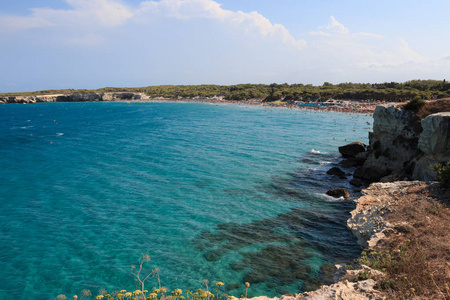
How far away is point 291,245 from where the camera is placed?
17.6m

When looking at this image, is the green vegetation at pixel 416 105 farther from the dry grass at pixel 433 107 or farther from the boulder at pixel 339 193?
the boulder at pixel 339 193

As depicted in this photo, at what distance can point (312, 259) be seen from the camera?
16.0 metres

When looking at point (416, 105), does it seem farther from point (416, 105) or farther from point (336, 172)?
point (336, 172)

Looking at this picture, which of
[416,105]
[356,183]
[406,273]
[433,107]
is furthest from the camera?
[416,105]

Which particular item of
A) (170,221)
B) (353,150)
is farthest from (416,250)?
(353,150)

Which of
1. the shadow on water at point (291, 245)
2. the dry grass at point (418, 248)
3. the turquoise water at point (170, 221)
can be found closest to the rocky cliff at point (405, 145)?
the dry grass at point (418, 248)

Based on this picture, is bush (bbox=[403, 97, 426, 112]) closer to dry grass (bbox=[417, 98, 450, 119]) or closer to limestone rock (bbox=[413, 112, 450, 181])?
dry grass (bbox=[417, 98, 450, 119])

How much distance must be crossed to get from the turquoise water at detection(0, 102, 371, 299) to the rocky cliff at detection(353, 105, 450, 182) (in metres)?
5.79

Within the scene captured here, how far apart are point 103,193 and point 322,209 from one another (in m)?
21.2

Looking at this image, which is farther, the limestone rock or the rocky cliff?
the rocky cliff

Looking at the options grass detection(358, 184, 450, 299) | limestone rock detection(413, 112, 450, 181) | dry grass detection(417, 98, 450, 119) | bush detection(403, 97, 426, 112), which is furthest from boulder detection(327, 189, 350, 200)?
bush detection(403, 97, 426, 112)

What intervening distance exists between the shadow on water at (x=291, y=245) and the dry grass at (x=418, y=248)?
10.1 feet

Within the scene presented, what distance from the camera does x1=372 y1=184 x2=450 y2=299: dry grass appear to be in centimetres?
980

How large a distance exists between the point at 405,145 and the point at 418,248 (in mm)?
20231
